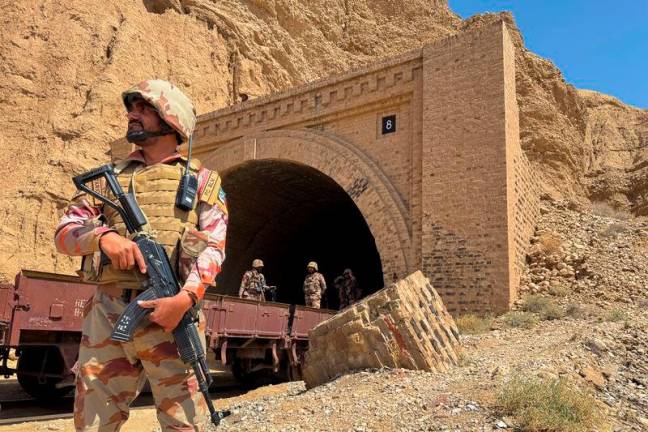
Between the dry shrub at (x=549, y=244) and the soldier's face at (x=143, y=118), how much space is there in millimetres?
10978

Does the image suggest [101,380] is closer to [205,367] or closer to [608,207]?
[205,367]

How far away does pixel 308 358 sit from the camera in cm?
649

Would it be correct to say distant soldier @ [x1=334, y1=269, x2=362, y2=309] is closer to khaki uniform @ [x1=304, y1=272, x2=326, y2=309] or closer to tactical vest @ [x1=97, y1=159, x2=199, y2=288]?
khaki uniform @ [x1=304, y1=272, x2=326, y2=309]

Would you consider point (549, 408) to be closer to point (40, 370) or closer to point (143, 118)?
point (143, 118)

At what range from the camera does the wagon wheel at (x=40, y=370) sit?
7.41 metres

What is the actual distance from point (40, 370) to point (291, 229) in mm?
12949

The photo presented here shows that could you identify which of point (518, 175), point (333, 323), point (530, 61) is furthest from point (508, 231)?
point (530, 61)

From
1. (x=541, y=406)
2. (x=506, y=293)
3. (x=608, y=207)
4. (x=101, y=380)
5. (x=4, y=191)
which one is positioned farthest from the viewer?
(x=608, y=207)

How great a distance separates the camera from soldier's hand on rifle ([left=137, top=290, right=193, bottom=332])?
245cm

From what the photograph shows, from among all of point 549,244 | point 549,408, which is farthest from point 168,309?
point 549,244

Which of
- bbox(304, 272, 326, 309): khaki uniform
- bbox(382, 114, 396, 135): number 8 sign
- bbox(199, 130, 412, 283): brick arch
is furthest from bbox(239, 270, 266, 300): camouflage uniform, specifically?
bbox(382, 114, 396, 135): number 8 sign

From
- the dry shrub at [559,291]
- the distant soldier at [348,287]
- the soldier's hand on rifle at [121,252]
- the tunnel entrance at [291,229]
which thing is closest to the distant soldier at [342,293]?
the distant soldier at [348,287]

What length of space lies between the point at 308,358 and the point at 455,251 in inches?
222

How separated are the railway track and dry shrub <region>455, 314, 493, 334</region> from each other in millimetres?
4335
